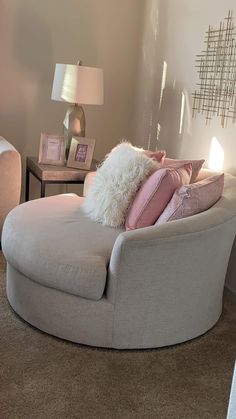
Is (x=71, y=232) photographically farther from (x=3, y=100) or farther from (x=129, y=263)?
(x=3, y=100)

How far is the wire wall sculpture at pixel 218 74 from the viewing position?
8.95ft

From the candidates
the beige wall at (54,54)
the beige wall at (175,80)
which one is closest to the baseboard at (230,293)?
the beige wall at (175,80)

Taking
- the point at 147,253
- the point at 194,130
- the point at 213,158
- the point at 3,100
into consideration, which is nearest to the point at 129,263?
the point at 147,253

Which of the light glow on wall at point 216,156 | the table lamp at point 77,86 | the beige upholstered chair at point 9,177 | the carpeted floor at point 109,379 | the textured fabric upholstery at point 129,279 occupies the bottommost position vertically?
the carpeted floor at point 109,379

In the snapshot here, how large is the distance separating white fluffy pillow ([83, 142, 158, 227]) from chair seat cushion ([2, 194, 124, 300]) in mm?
61

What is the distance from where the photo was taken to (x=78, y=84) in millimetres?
3266

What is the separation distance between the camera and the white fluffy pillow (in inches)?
97.3

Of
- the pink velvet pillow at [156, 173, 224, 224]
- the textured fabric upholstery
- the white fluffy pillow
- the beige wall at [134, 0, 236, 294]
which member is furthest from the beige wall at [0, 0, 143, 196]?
the pink velvet pillow at [156, 173, 224, 224]

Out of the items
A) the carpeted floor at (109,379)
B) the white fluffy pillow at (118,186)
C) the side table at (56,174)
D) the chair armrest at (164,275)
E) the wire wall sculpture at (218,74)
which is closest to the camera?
the carpeted floor at (109,379)

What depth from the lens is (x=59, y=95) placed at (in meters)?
3.37

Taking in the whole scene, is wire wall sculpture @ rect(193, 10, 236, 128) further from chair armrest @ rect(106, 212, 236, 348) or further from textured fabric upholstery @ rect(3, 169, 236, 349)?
chair armrest @ rect(106, 212, 236, 348)

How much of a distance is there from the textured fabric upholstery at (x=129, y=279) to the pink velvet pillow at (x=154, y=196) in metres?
0.17

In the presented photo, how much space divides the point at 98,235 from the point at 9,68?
1.99 metres

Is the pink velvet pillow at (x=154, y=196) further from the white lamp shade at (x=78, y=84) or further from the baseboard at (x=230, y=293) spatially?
the white lamp shade at (x=78, y=84)
